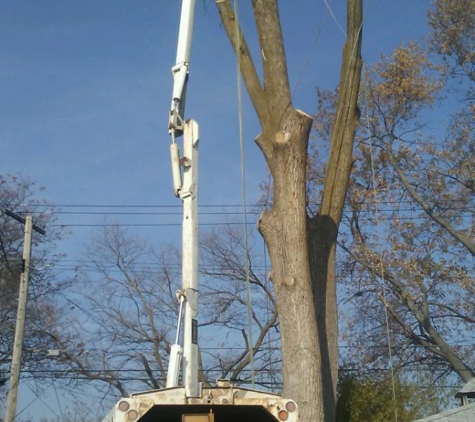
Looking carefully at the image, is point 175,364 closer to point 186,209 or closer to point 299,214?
point 186,209

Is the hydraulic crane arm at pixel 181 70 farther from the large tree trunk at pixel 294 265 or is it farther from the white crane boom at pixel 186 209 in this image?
the large tree trunk at pixel 294 265

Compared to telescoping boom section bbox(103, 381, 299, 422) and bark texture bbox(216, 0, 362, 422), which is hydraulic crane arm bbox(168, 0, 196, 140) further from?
bark texture bbox(216, 0, 362, 422)

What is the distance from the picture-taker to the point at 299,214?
1090 cm

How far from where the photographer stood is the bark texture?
10.4 metres

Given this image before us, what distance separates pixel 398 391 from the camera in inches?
735

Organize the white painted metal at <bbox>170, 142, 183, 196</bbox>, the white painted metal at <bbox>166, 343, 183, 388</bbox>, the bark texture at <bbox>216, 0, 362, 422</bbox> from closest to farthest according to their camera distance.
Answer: the white painted metal at <bbox>166, 343, 183, 388</bbox> → the white painted metal at <bbox>170, 142, 183, 196</bbox> → the bark texture at <bbox>216, 0, 362, 422</bbox>

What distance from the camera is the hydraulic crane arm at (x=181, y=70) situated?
25.7 feet

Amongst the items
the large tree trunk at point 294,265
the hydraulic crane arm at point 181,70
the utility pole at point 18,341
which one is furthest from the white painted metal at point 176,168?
the utility pole at point 18,341

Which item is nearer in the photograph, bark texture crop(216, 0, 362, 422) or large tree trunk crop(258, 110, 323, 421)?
large tree trunk crop(258, 110, 323, 421)

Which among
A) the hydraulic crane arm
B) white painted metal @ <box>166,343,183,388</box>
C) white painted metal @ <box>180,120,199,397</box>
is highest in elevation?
the hydraulic crane arm

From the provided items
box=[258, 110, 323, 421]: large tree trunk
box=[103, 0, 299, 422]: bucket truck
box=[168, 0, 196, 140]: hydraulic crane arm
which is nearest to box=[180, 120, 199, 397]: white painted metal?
box=[103, 0, 299, 422]: bucket truck

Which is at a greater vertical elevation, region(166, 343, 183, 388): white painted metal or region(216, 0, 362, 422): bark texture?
region(216, 0, 362, 422): bark texture

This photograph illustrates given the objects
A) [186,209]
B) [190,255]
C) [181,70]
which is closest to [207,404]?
[190,255]

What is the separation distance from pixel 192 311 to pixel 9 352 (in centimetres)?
2261
